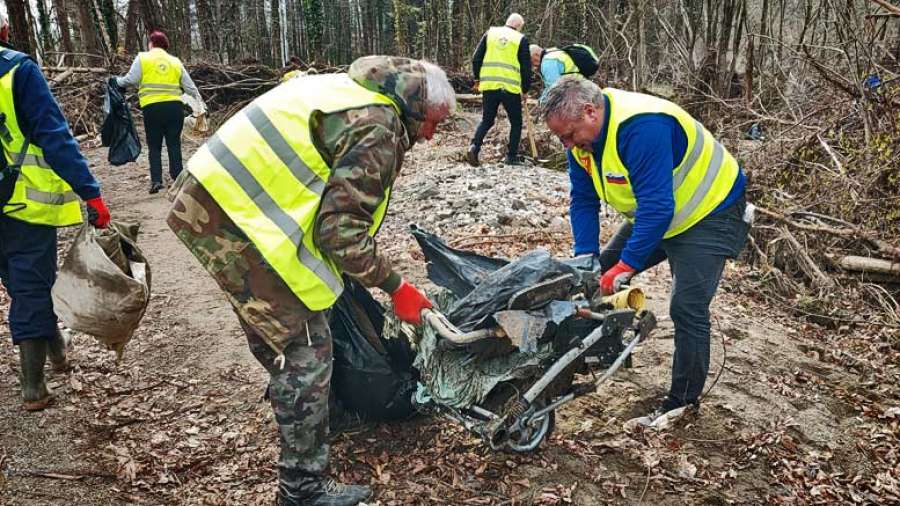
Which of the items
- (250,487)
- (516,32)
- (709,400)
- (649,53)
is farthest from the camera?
(649,53)

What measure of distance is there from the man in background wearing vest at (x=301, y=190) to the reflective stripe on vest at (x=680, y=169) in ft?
3.29

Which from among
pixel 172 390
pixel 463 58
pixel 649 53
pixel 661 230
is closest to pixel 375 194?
pixel 661 230

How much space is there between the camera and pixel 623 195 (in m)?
3.14

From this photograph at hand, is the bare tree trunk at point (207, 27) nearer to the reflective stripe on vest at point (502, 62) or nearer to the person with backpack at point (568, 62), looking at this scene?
the reflective stripe on vest at point (502, 62)

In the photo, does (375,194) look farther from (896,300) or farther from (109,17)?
(109,17)

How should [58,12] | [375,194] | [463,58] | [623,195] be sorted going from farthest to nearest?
[463,58]
[58,12]
[623,195]
[375,194]

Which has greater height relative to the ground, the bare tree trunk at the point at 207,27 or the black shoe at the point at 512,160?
the bare tree trunk at the point at 207,27

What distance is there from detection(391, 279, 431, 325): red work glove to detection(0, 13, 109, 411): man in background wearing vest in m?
1.75

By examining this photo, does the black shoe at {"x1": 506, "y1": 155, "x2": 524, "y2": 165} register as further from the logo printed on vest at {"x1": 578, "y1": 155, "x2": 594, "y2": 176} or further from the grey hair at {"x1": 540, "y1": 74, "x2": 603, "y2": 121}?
the grey hair at {"x1": 540, "y1": 74, "x2": 603, "y2": 121}

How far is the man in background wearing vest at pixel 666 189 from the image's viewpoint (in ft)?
9.46

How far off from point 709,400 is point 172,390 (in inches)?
120

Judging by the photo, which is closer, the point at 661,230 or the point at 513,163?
the point at 661,230

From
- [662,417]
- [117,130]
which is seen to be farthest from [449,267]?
[117,130]

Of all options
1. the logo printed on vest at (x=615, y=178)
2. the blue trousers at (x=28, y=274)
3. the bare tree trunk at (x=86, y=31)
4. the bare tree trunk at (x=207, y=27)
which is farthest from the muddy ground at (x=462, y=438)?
the bare tree trunk at (x=207, y=27)
